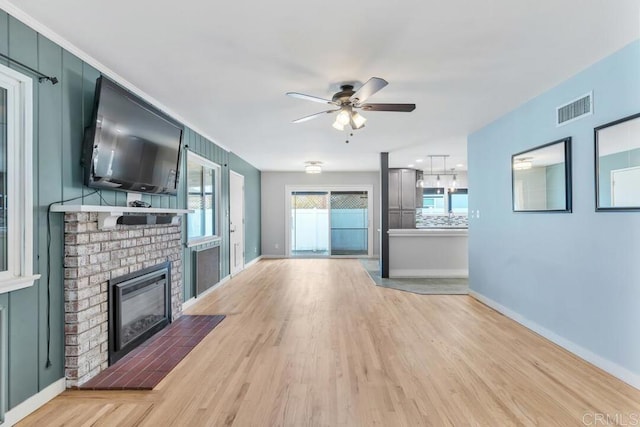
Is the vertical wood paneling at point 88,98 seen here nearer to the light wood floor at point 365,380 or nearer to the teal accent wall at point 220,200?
the light wood floor at point 365,380

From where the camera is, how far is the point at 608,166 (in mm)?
2498

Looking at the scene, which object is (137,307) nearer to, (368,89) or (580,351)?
(368,89)

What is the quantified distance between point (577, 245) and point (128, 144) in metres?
4.01

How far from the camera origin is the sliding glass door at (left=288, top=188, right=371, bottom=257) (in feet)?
30.1

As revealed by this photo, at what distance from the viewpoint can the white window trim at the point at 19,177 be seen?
1.92 m

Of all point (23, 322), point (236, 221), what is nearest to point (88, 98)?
point (23, 322)

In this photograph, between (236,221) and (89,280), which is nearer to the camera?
(89,280)

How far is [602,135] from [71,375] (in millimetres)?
4379

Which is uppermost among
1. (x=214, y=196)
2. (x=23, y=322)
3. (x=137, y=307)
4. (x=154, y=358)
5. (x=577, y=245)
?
(x=214, y=196)

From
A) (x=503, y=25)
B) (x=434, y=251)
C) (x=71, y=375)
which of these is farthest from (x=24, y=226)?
(x=434, y=251)

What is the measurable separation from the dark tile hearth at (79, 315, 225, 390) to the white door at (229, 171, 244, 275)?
278 centimetres

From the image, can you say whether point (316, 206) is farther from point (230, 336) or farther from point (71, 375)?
point (71, 375)

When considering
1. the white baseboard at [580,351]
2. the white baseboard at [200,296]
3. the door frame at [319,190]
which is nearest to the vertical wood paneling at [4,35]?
the white baseboard at [200,296]

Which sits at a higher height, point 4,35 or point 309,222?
point 4,35
